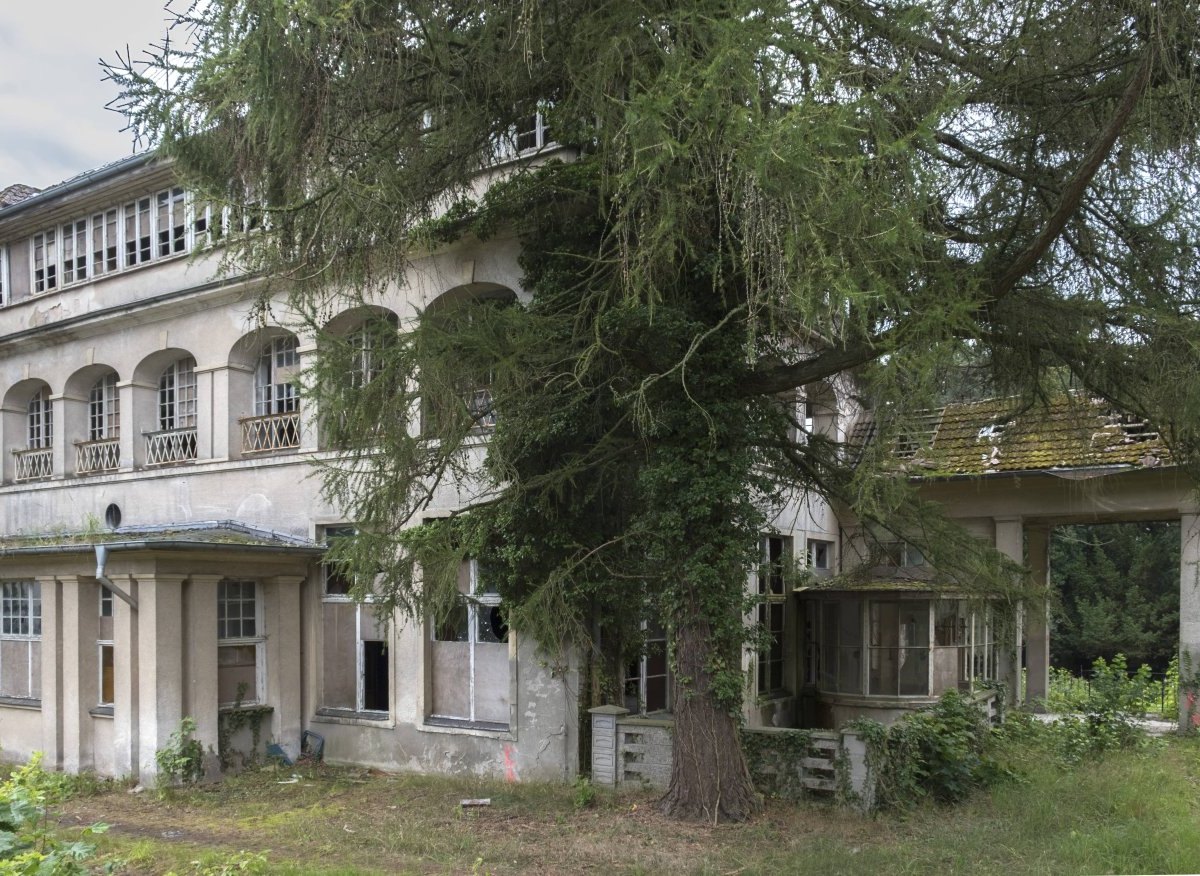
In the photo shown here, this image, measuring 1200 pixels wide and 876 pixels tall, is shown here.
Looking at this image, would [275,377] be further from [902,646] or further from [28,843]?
[28,843]

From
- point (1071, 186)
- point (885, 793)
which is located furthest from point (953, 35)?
point (885, 793)

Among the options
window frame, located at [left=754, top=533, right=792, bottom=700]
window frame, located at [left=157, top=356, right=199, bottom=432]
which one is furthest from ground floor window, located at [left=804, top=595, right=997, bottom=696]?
window frame, located at [left=157, top=356, right=199, bottom=432]

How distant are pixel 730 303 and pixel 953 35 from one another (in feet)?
11.4

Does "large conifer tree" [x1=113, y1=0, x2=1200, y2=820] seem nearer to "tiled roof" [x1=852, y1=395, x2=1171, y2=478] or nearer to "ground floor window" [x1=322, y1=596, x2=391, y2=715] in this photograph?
"tiled roof" [x1=852, y1=395, x2=1171, y2=478]

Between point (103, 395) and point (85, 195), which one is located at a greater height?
point (85, 195)

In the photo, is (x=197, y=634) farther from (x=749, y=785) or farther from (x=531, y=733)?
(x=749, y=785)

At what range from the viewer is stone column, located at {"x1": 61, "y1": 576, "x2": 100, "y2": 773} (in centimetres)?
1568

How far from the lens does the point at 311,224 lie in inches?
423

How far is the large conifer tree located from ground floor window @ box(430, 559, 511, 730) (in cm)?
198

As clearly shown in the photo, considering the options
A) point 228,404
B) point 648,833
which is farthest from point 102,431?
point 648,833

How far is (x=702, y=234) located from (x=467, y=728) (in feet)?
23.9

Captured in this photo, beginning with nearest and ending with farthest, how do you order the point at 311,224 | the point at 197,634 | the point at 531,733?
1. the point at 311,224
2. the point at 531,733
3. the point at 197,634

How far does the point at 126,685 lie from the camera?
14.8 m

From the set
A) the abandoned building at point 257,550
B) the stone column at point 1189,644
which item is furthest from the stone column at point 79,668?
the stone column at point 1189,644
